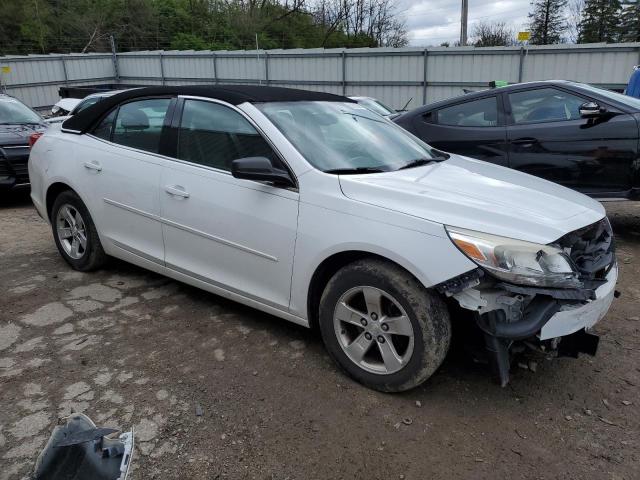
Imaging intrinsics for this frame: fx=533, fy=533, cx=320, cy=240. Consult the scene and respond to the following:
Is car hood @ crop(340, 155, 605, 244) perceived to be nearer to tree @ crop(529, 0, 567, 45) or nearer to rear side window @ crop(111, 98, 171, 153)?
rear side window @ crop(111, 98, 171, 153)

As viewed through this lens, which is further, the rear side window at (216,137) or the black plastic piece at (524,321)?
the rear side window at (216,137)

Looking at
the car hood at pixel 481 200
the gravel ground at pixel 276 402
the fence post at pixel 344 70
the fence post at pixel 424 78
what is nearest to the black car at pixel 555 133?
the gravel ground at pixel 276 402

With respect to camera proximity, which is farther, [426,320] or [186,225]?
[186,225]

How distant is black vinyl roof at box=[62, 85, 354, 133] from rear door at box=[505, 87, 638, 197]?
8.15 feet

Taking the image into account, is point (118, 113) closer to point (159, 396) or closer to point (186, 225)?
point (186, 225)

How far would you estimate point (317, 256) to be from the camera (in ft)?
9.66

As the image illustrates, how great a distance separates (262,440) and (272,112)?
6.45ft

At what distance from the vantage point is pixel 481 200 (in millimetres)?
2828

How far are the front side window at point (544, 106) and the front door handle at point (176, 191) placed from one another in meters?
3.90

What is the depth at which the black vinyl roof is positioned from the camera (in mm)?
3551

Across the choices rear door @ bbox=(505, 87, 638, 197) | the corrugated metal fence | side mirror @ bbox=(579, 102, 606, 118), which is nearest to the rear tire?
rear door @ bbox=(505, 87, 638, 197)

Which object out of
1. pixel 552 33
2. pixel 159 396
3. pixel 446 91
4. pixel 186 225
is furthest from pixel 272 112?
pixel 552 33

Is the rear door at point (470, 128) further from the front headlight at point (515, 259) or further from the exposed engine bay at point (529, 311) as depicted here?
the front headlight at point (515, 259)

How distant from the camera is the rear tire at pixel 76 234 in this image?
4.41 meters
